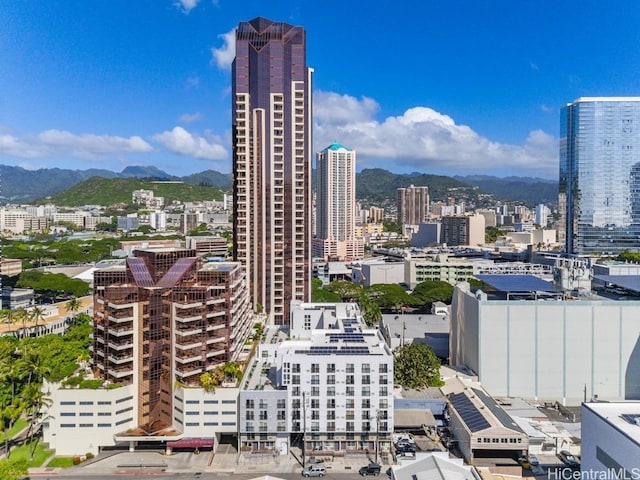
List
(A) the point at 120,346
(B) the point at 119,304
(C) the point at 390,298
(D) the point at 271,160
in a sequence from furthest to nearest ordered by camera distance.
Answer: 1. (C) the point at 390,298
2. (D) the point at 271,160
3. (B) the point at 119,304
4. (A) the point at 120,346

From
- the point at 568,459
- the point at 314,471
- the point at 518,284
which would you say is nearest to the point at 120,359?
the point at 314,471

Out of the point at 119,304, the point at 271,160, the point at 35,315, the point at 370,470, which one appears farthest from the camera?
the point at 271,160

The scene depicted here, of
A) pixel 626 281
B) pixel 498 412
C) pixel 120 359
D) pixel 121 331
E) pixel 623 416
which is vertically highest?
pixel 626 281

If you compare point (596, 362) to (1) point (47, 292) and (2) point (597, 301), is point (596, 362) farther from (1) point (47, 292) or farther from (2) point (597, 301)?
(1) point (47, 292)

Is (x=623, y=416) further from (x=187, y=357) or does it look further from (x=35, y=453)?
(x=35, y=453)

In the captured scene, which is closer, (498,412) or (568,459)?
(568,459)

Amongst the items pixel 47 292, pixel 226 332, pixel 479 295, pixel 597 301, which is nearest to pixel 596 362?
pixel 597 301

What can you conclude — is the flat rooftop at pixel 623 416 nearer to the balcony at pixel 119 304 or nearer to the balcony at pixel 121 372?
the balcony at pixel 121 372

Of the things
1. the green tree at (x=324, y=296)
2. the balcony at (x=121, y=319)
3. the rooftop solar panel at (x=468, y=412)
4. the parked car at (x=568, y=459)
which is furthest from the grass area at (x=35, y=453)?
the green tree at (x=324, y=296)

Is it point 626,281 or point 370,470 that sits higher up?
point 626,281
